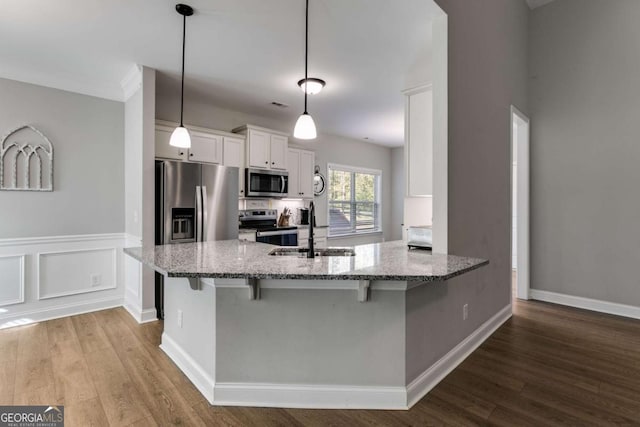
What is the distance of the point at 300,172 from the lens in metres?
5.59

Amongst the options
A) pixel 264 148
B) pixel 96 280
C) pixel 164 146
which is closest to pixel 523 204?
pixel 264 148

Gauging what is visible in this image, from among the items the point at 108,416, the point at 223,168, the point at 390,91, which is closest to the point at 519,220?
the point at 390,91

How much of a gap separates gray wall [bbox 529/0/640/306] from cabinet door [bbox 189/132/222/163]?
397cm

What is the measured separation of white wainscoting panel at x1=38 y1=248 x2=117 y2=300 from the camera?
11.8ft

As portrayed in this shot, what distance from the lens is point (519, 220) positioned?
4172 millimetres

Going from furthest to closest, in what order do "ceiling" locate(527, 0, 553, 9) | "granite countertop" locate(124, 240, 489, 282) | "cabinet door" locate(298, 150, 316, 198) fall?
"cabinet door" locate(298, 150, 316, 198), "ceiling" locate(527, 0, 553, 9), "granite countertop" locate(124, 240, 489, 282)

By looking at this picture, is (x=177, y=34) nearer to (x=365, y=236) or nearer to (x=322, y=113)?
(x=322, y=113)

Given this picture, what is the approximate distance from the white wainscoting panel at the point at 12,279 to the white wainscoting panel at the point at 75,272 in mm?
144

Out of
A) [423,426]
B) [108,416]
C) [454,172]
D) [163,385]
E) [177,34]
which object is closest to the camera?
[423,426]

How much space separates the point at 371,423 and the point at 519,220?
3410 millimetres

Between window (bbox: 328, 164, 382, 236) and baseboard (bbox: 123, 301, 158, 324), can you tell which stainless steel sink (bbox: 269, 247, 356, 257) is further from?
window (bbox: 328, 164, 382, 236)

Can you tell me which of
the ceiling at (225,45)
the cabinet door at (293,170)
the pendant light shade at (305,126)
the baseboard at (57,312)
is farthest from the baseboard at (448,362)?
the baseboard at (57,312)

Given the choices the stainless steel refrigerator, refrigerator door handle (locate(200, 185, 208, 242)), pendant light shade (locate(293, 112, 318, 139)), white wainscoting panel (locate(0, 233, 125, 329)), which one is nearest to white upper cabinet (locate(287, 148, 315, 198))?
the stainless steel refrigerator

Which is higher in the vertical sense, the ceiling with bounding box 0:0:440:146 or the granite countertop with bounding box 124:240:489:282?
the ceiling with bounding box 0:0:440:146
